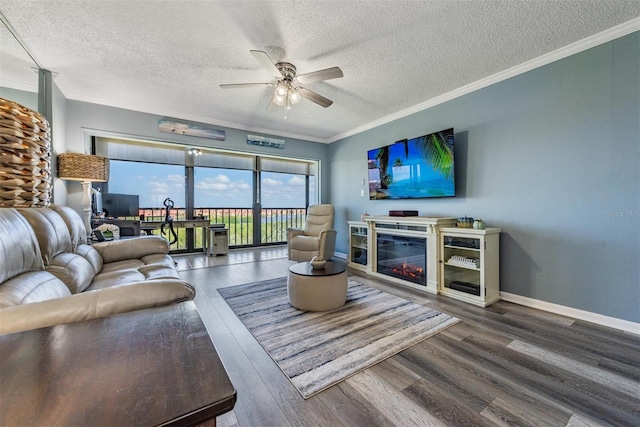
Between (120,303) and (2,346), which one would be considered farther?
(120,303)

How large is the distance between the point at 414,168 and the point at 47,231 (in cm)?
377

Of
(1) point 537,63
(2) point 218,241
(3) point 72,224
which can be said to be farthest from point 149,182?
(1) point 537,63

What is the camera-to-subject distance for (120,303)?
0.94 meters

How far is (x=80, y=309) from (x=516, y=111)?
3.82m

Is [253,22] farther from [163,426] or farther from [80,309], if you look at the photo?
[163,426]

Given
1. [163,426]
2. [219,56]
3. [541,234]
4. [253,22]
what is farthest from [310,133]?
[163,426]

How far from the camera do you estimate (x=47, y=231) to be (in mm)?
1593

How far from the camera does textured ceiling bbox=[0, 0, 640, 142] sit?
6.42ft

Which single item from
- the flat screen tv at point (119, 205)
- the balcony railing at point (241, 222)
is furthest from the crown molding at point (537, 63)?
the flat screen tv at point (119, 205)

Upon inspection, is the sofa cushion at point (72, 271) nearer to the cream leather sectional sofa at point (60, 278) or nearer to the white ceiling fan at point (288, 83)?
the cream leather sectional sofa at point (60, 278)

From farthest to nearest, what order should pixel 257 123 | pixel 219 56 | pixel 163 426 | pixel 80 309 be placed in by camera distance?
pixel 257 123 → pixel 219 56 → pixel 80 309 → pixel 163 426

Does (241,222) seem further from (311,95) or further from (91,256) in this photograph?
(311,95)

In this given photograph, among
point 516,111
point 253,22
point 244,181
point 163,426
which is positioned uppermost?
point 253,22

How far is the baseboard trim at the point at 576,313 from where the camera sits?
6.93 ft
